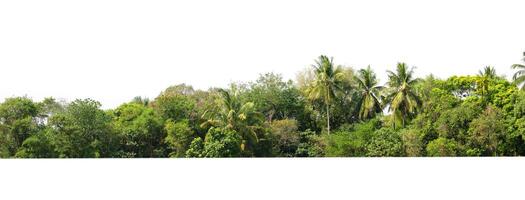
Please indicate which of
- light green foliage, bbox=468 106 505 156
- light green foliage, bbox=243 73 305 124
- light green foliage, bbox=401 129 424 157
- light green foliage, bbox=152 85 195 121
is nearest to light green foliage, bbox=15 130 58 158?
light green foliage, bbox=152 85 195 121

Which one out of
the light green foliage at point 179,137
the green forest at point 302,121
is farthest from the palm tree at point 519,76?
the light green foliage at point 179,137

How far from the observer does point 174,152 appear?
35.4 meters

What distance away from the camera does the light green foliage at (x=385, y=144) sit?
32.6 m

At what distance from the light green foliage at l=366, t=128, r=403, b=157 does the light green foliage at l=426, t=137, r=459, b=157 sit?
2.00 metres

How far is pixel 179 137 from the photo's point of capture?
34.8m

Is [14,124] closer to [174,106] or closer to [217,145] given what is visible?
[174,106]

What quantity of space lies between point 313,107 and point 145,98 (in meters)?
15.5

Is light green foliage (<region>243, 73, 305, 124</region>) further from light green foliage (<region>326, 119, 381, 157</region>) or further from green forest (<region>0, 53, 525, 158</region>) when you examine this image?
light green foliage (<region>326, 119, 381, 157</region>)

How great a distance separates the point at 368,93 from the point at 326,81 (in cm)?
281

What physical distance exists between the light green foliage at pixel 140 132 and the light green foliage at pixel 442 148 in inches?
626
